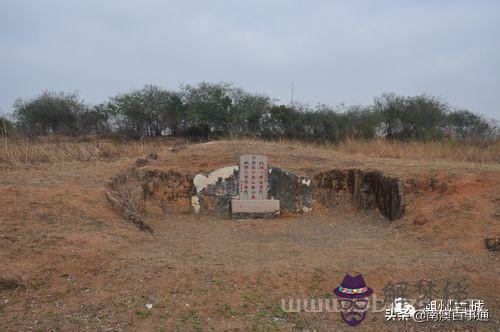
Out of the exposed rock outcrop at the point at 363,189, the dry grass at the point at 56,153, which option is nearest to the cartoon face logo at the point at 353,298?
the exposed rock outcrop at the point at 363,189

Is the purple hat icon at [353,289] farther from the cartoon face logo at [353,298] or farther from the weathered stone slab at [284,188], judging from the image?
the weathered stone slab at [284,188]

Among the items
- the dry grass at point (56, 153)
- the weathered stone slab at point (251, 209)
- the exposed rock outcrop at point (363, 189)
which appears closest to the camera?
the exposed rock outcrop at point (363, 189)

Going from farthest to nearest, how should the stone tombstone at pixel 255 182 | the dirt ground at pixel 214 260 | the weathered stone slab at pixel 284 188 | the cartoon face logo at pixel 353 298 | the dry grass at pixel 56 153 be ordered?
1. the dry grass at pixel 56 153
2. the weathered stone slab at pixel 284 188
3. the stone tombstone at pixel 255 182
4. the cartoon face logo at pixel 353 298
5. the dirt ground at pixel 214 260

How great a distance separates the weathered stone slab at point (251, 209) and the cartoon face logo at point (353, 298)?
3921mm

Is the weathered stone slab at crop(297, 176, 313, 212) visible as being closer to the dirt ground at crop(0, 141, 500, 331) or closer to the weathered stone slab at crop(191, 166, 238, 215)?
the dirt ground at crop(0, 141, 500, 331)

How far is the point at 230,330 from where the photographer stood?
3605mm

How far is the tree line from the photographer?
1731 centimetres

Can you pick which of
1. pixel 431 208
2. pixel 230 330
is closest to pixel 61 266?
pixel 230 330

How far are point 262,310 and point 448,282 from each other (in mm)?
1911

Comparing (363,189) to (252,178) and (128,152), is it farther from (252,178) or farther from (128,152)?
(128,152)

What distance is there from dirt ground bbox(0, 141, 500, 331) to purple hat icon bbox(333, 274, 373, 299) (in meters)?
0.07

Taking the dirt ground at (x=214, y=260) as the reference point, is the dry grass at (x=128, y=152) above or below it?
above

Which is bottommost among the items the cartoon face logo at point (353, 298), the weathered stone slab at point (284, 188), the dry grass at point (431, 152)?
the cartoon face logo at point (353, 298)

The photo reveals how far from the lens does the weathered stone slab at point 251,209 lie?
8.29m
